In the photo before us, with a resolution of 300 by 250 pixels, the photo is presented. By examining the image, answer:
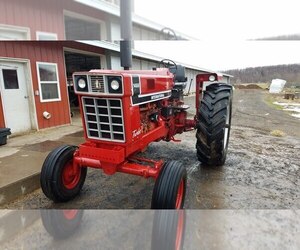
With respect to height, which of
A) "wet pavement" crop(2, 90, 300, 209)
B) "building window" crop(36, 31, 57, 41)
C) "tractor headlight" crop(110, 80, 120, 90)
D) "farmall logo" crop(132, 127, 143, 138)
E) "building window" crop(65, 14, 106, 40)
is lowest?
"wet pavement" crop(2, 90, 300, 209)

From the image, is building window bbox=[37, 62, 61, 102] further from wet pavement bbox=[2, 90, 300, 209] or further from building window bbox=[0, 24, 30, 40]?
building window bbox=[0, 24, 30, 40]

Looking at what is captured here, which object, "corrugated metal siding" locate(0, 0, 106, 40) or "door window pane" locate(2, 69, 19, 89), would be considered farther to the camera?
"door window pane" locate(2, 69, 19, 89)

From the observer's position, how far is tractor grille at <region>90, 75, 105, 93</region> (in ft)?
6.86

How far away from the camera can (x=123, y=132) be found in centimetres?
227

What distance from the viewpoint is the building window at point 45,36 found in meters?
0.79

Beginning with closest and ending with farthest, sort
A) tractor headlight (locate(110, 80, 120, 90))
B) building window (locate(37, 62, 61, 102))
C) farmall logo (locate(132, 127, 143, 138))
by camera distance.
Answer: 1. tractor headlight (locate(110, 80, 120, 90))
2. farmall logo (locate(132, 127, 143, 138))
3. building window (locate(37, 62, 61, 102))

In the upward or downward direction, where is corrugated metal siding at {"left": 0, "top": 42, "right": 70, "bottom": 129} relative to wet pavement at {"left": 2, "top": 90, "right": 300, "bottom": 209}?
upward

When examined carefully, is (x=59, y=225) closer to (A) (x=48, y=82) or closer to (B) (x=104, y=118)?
(B) (x=104, y=118)

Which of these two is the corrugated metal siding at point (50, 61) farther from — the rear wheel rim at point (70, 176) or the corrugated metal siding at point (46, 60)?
the rear wheel rim at point (70, 176)

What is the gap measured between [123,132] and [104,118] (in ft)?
0.70

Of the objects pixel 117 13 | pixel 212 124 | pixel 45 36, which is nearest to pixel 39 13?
pixel 45 36

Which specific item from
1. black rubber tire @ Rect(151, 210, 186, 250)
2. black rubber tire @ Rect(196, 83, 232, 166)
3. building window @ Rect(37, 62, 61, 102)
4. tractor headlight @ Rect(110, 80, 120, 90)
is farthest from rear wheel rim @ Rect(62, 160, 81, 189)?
building window @ Rect(37, 62, 61, 102)

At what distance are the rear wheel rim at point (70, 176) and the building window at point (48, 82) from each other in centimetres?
404

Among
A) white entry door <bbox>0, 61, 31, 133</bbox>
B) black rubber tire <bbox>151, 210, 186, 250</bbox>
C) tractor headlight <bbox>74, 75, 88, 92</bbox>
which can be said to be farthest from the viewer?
white entry door <bbox>0, 61, 31, 133</bbox>
